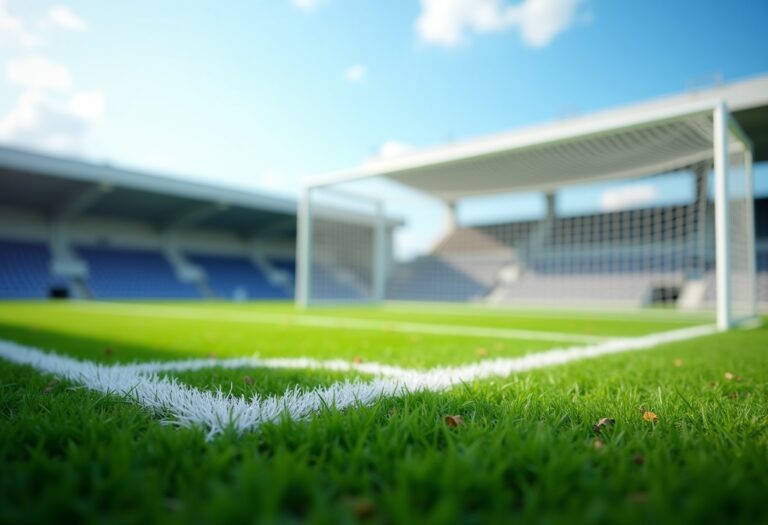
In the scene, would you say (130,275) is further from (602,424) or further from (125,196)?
(602,424)

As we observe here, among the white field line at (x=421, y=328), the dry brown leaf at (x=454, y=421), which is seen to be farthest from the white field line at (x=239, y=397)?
the white field line at (x=421, y=328)

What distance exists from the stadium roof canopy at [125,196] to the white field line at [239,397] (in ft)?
57.8

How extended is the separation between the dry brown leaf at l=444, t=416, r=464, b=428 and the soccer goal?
724 cm

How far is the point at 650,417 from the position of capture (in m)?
1.70

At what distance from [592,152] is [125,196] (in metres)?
21.0

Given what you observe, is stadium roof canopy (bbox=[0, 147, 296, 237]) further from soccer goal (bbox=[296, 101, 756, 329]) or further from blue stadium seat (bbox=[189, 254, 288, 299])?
soccer goal (bbox=[296, 101, 756, 329])

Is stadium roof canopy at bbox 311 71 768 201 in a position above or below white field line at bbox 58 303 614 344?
above

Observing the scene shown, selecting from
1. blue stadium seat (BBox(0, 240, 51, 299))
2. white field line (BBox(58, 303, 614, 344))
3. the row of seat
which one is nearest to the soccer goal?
white field line (BBox(58, 303, 614, 344))

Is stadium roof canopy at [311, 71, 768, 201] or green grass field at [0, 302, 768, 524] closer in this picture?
green grass field at [0, 302, 768, 524]

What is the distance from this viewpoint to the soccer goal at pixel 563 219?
29.6 ft

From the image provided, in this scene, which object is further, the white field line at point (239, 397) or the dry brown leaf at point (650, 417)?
the dry brown leaf at point (650, 417)

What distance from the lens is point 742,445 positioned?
4.43 ft

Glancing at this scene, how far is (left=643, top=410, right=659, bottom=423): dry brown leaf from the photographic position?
167 cm

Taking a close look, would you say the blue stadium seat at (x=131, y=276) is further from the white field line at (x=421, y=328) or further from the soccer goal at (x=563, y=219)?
the white field line at (x=421, y=328)
